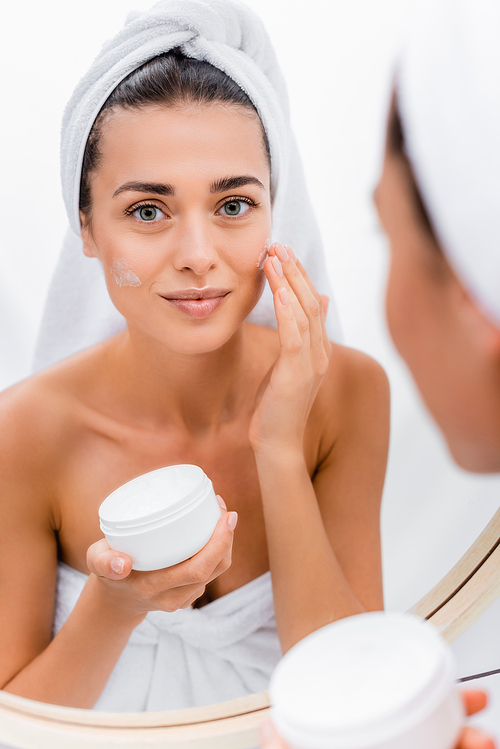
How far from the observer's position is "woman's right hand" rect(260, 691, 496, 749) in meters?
0.33

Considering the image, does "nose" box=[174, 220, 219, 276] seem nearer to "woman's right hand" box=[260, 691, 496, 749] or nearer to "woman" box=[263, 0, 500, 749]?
"woman" box=[263, 0, 500, 749]

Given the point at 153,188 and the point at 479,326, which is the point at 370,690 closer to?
the point at 479,326

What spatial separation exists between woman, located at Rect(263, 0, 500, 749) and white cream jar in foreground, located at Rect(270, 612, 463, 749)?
4 cm

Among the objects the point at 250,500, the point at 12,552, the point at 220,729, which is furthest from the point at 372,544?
the point at 12,552

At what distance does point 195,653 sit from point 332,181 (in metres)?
0.69

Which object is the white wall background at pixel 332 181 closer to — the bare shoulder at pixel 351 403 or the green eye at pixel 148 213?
the bare shoulder at pixel 351 403

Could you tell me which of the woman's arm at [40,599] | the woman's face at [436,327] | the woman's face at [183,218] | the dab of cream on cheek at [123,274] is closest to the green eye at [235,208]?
the woman's face at [183,218]

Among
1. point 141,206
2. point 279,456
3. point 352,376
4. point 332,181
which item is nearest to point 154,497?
point 279,456

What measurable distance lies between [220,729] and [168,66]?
23.9 inches

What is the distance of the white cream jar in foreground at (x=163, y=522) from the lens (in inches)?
20.7

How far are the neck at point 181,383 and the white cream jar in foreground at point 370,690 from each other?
485 millimetres

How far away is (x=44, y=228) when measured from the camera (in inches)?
36.5

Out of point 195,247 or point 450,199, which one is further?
point 195,247

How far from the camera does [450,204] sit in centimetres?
35
